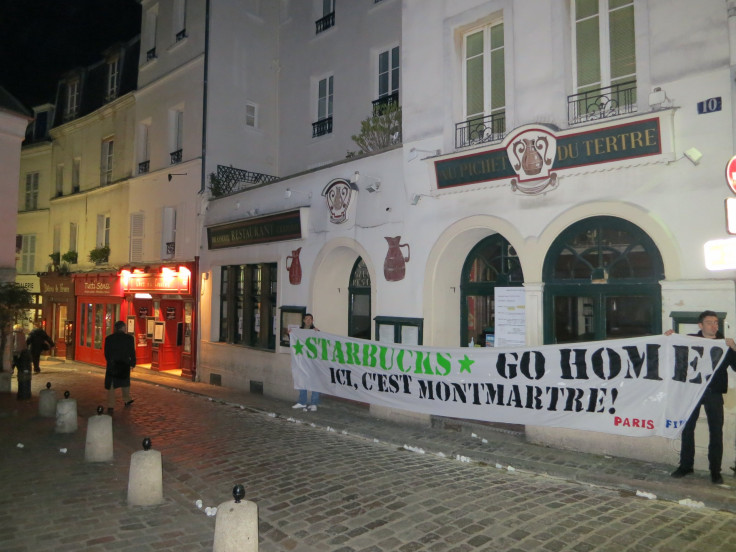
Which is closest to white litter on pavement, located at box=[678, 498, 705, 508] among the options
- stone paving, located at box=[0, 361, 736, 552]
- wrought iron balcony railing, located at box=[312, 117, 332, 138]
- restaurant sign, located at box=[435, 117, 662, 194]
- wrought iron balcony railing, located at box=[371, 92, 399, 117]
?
stone paving, located at box=[0, 361, 736, 552]

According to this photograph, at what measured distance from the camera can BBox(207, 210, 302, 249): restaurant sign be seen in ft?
40.6

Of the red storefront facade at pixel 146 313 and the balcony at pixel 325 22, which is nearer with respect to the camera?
the balcony at pixel 325 22

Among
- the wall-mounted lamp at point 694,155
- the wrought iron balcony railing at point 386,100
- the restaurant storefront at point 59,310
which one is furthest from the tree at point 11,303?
the wall-mounted lamp at point 694,155

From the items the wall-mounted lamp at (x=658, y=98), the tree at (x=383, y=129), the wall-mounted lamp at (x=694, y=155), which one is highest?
the tree at (x=383, y=129)

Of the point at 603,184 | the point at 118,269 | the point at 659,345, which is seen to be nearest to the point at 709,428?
the point at 659,345

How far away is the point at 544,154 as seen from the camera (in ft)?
25.6

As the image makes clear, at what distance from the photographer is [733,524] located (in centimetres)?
509

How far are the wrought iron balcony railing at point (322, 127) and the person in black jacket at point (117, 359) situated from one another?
739 cm

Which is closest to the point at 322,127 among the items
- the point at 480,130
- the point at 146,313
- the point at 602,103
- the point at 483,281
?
the point at 480,130

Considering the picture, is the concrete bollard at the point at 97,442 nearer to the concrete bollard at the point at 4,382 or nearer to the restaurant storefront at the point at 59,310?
the concrete bollard at the point at 4,382

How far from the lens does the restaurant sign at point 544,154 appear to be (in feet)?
22.7

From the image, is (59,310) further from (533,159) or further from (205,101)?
(533,159)

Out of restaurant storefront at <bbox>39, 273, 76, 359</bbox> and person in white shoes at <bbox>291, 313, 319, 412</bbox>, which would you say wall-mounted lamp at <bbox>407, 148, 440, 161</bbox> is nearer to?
person in white shoes at <bbox>291, 313, 319, 412</bbox>

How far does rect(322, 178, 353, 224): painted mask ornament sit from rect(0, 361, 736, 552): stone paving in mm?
4246
